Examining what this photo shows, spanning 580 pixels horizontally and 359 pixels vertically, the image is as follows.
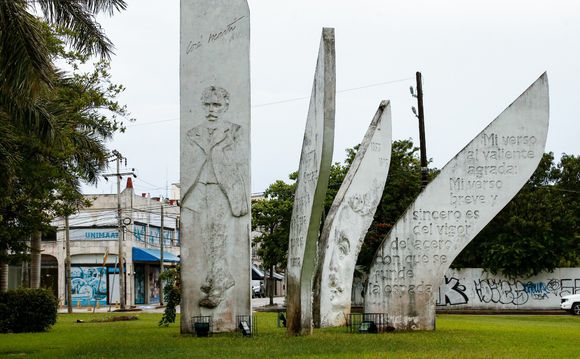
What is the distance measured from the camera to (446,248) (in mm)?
18984

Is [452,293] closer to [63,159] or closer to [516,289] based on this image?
[516,289]

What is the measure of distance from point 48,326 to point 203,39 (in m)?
9.52

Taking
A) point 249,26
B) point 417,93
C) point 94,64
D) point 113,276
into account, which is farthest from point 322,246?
point 113,276

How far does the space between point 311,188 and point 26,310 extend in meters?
10.2

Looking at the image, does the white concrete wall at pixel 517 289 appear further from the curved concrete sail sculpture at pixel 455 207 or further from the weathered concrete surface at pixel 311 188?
the weathered concrete surface at pixel 311 188

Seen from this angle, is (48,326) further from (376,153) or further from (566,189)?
(566,189)

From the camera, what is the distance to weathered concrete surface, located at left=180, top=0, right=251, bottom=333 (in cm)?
1831

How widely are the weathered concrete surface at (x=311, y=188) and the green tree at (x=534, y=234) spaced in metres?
21.1

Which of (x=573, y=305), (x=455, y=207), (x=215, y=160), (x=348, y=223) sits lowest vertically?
(x=573, y=305)

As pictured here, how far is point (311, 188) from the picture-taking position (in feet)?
53.5

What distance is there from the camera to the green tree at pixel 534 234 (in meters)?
36.6

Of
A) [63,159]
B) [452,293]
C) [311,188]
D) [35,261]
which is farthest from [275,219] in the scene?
[311,188]

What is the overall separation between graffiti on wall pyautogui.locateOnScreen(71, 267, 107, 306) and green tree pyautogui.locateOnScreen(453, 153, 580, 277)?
25144 millimetres
